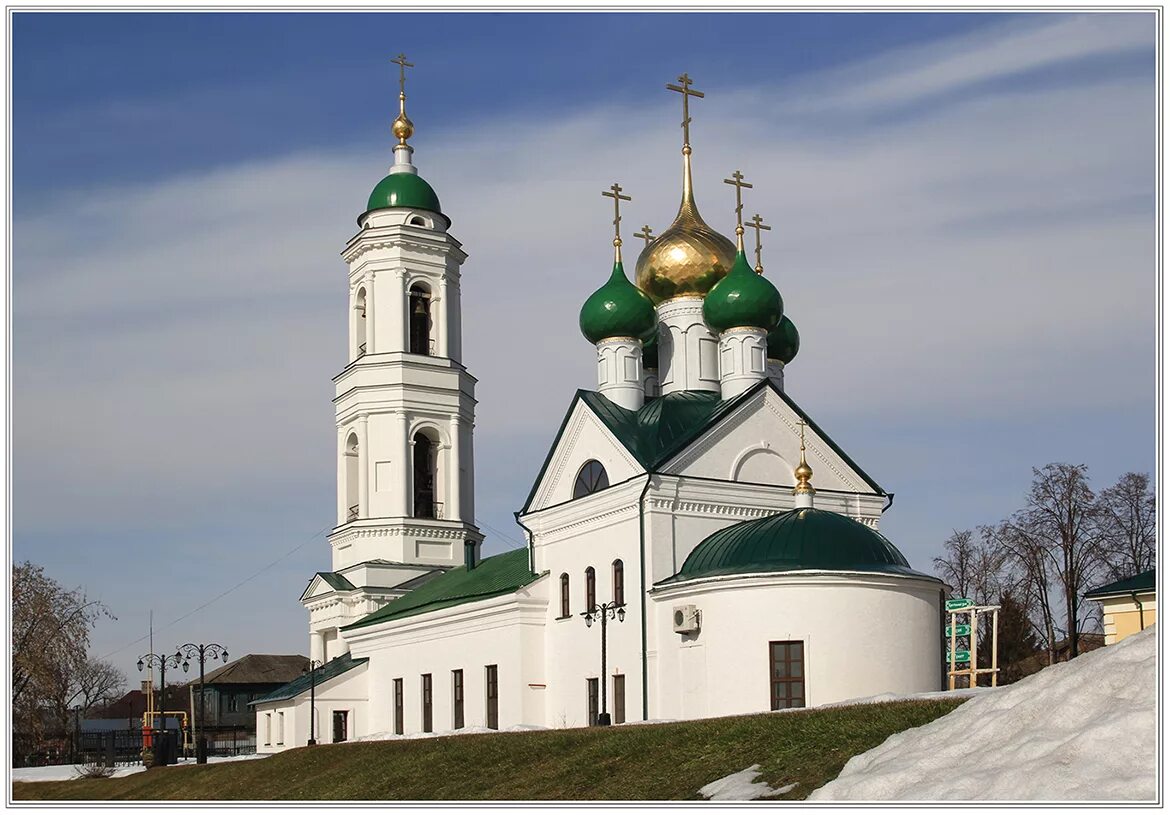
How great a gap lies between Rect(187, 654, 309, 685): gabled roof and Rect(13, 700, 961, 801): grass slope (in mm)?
44344

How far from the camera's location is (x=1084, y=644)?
50.7m

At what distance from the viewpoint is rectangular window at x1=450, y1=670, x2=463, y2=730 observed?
3700cm

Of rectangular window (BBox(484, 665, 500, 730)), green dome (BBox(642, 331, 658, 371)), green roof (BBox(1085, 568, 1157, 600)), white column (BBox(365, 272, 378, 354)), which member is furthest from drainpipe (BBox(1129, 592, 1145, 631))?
white column (BBox(365, 272, 378, 354))

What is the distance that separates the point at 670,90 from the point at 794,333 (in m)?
6.79

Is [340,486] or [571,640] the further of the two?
[340,486]

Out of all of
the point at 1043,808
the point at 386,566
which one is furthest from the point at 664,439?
the point at 1043,808

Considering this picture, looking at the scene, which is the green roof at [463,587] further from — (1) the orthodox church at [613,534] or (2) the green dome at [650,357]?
(2) the green dome at [650,357]

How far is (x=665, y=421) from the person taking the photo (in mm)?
34094

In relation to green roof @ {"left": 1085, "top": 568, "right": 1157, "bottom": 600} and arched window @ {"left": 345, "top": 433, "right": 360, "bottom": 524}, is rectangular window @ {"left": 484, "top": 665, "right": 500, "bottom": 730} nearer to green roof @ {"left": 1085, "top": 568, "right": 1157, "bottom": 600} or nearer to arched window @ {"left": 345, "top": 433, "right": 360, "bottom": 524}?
arched window @ {"left": 345, "top": 433, "right": 360, "bottom": 524}

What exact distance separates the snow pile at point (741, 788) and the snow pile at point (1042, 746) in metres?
0.86

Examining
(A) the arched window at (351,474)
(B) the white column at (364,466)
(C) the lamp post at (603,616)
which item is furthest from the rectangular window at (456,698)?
(A) the arched window at (351,474)

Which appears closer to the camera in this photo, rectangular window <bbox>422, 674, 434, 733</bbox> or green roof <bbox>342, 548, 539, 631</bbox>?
green roof <bbox>342, 548, 539, 631</bbox>

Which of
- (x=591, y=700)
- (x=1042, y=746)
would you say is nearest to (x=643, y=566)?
(x=591, y=700)

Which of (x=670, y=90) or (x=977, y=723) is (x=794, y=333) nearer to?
(x=670, y=90)
